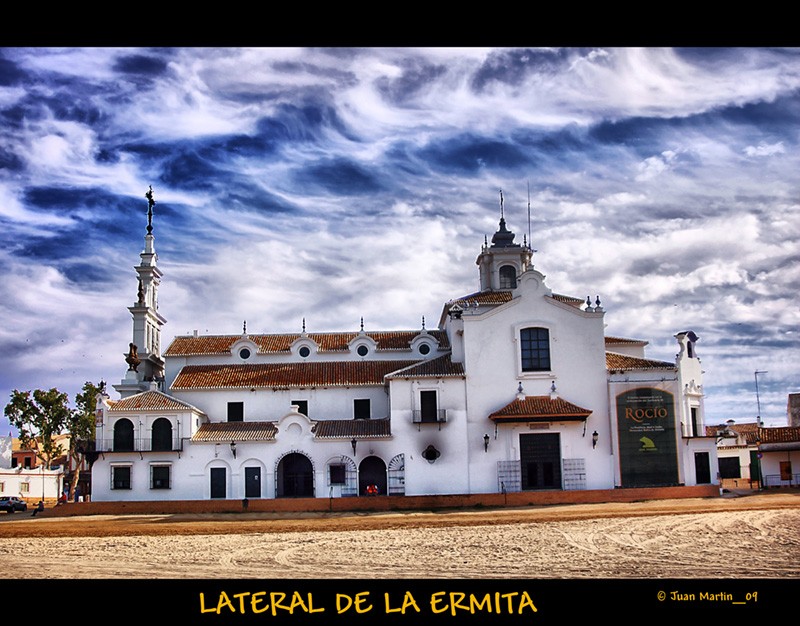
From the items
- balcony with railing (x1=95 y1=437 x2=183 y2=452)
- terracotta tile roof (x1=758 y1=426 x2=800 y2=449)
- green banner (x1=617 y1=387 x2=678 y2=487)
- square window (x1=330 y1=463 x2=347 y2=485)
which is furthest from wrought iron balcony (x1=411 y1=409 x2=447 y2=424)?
terracotta tile roof (x1=758 y1=426 x2=800 y2=449)

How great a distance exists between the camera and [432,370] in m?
32.5

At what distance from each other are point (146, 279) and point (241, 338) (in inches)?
237

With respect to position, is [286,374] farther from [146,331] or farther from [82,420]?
[82,420]

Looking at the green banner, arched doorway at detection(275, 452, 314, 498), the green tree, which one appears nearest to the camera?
the green banner

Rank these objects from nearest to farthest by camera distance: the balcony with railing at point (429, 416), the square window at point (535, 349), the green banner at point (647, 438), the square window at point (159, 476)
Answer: the green banner at point (647, 438)
the balcony with railing at point (429, 416)
the square window at point (159, 476)
the square window at point (535, 349)

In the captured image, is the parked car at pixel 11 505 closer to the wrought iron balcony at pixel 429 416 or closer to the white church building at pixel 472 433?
the white church building at pixel 472 433

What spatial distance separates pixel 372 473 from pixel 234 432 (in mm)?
5620

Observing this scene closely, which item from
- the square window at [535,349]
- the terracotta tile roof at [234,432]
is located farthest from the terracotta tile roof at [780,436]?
the terracotta tile roof at [234,432]

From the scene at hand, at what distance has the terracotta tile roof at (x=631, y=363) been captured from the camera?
3199cm

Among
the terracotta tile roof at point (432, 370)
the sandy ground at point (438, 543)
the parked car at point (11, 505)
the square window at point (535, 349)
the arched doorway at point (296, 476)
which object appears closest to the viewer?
the sandy ground at point (438, 543)

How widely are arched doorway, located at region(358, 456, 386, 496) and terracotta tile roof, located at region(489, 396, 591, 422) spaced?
182 inches

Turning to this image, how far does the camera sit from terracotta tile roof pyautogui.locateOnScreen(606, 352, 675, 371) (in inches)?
1259

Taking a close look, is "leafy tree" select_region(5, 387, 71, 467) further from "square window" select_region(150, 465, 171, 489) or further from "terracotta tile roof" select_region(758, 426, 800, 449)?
"terracotta tile roof" select_region(758, 426, 800, 449)

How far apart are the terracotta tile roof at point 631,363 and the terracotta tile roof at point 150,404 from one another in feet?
54.4
